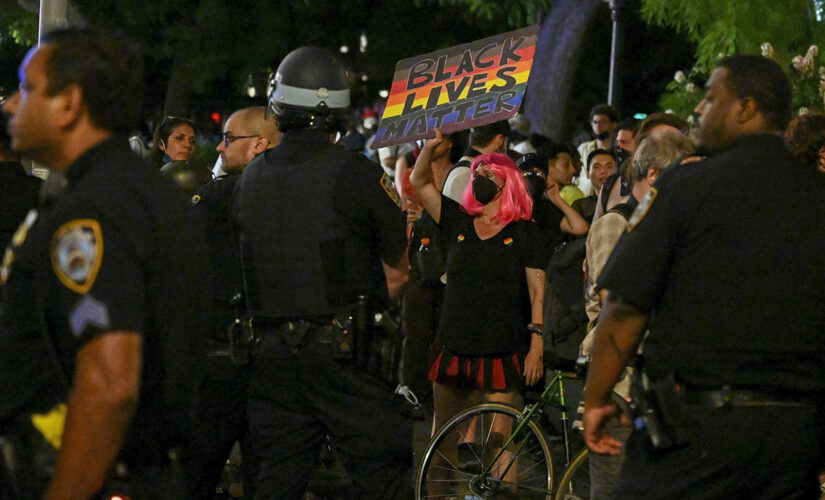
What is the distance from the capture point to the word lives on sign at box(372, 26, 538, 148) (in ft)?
25.8

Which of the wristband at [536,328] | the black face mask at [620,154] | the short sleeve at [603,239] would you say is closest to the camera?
the short sleeve at [603,239]

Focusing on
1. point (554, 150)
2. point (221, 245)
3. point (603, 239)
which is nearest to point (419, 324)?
point (554, 150)

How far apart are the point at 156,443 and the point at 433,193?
475cm

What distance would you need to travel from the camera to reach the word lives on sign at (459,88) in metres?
7.86

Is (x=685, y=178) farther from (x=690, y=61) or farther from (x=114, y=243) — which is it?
(x=690, y=61)

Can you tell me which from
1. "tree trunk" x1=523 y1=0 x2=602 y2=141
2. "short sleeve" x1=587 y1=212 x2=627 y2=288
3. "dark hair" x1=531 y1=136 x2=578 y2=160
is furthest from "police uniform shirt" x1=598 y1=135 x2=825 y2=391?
"tree trunk" x1=523 y1=0 x2=602 y2=141

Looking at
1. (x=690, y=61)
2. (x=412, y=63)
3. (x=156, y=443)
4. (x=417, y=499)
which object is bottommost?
(x=417, y=499)

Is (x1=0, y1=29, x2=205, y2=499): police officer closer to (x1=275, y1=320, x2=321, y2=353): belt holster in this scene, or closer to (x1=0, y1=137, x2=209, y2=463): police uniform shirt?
(x1=0, y1=137, x2=209, y2=463): police uniform shirt

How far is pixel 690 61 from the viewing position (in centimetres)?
3103

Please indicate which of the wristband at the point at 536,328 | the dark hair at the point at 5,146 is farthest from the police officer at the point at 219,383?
the wristband at the point at 536,328

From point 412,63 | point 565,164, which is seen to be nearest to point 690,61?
point 565,164

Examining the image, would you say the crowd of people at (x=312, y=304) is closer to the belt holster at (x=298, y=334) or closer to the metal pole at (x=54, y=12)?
the belt holster at (x=298, y=334)

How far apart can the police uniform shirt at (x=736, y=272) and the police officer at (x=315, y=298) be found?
1.52 meters

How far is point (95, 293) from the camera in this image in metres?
2.96
